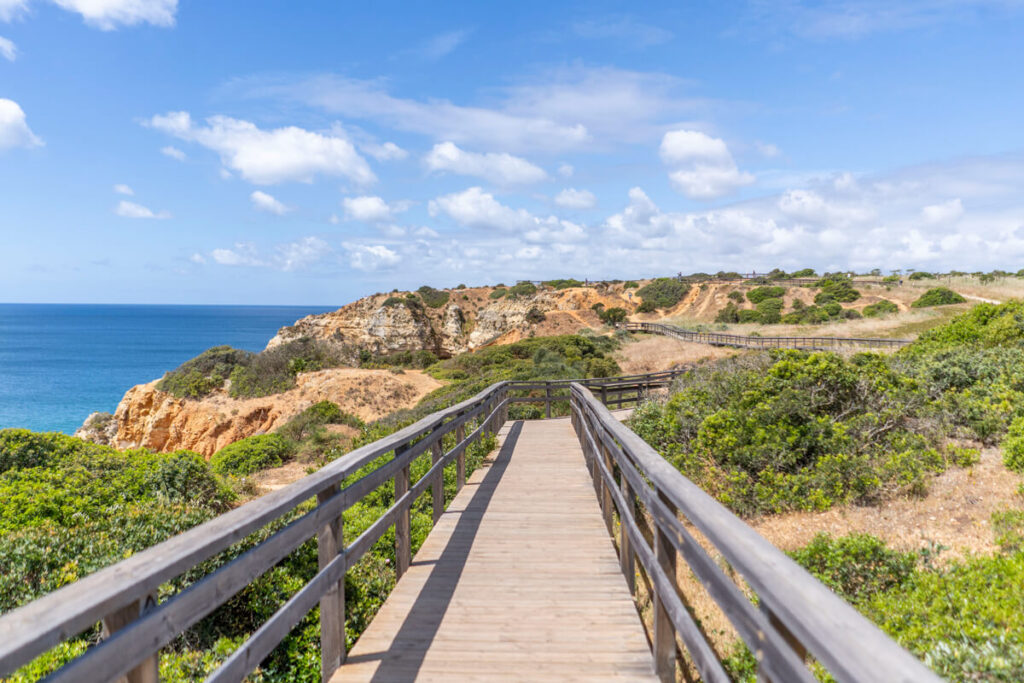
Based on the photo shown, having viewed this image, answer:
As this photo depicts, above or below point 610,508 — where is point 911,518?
below

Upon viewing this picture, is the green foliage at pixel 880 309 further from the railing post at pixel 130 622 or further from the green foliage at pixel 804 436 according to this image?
the railing post at pixel 130 622

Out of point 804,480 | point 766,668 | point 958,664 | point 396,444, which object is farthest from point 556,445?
point 766,668

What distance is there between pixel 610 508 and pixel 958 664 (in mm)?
2701

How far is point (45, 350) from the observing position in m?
105

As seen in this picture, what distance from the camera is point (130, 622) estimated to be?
1.70m

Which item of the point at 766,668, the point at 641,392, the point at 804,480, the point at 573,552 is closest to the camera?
the point at 766,668

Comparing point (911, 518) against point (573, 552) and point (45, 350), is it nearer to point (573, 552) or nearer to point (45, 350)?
point (573, 552)

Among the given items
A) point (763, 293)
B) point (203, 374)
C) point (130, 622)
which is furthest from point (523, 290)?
point (130, 622)

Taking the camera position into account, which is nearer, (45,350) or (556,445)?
(556,445)

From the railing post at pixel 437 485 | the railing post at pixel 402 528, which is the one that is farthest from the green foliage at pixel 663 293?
the railing post at pixel 402 528

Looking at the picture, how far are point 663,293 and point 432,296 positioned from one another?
86.2ft

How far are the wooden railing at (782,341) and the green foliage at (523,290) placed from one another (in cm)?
1344

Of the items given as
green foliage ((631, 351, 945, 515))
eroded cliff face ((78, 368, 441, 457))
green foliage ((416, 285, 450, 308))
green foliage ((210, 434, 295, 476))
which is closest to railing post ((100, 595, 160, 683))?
green foliage ((631, 351, 945, 515))

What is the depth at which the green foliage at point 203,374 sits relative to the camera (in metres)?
29.0
